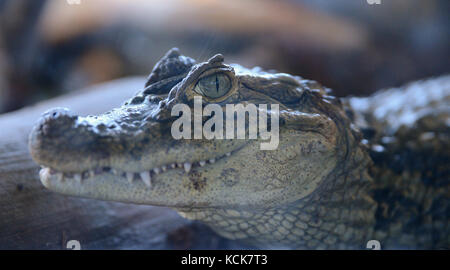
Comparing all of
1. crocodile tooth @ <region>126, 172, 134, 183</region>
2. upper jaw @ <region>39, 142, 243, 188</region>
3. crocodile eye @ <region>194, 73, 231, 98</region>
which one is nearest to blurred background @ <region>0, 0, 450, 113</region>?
crocodile eye @ <region>194, 73, 231, 98</region>

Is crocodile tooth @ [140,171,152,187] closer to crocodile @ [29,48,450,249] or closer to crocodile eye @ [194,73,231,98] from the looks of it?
crocodile @ [29,48,450,249]

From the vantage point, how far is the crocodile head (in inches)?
49.3

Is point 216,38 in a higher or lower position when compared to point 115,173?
higher

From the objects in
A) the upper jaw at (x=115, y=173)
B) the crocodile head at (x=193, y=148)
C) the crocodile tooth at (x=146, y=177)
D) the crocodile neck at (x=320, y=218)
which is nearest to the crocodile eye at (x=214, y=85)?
the crocodile head at (x=193, y=148)

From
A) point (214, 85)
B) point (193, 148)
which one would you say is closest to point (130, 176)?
point (193, 148)

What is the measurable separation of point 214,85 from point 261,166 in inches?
16.3

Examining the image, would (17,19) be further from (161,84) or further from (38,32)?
(161,84)

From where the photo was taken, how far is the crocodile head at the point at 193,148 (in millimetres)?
1253

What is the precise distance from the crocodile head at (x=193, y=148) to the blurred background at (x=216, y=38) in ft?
1.67

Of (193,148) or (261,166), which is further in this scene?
(261,166)

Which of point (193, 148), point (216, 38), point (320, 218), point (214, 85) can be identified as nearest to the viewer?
point (193, 148)

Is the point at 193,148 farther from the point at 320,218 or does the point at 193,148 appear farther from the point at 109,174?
the point at 320,218

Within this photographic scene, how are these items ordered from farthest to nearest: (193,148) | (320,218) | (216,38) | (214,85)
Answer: (216,38), (320,218), (214,85), (193,148)

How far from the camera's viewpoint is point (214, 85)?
4.95 feet
